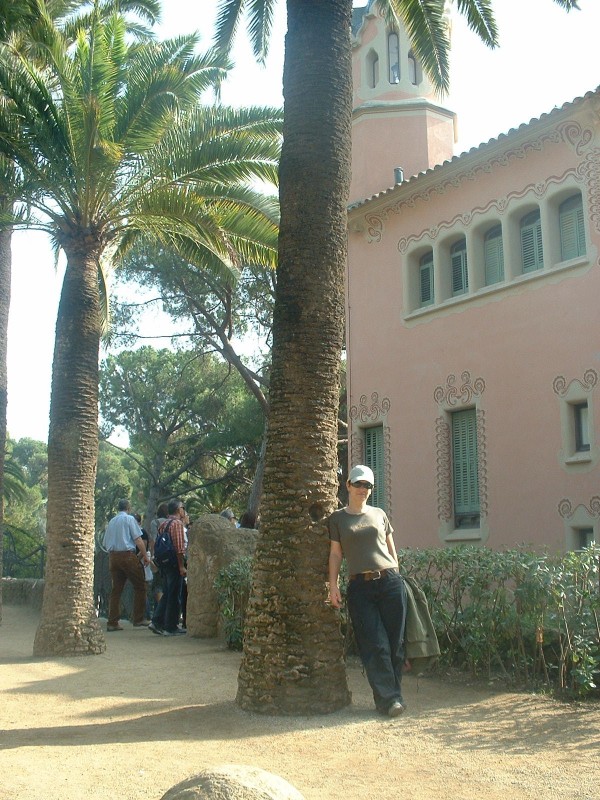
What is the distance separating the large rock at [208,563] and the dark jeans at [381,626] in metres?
5.27

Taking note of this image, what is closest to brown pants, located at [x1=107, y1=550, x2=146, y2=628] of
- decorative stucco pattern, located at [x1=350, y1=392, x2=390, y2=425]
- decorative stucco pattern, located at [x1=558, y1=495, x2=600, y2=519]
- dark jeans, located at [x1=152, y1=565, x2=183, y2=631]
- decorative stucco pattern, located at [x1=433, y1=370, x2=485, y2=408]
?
dark jeans, located at [x1=152, y1=565, x2=183, y2=631]

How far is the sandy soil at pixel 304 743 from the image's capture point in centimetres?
520

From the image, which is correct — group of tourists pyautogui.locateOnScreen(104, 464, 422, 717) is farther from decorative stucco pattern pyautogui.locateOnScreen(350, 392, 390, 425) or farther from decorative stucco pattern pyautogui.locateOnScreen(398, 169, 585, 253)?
decorative stucco pattern pyautogui.locateOnScreen(350, 392, 390, 425)

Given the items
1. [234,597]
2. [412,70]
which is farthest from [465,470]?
[412,70]

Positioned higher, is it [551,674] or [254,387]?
[254,387]

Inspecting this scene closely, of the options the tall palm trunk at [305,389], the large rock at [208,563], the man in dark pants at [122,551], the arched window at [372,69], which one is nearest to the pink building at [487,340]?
the arched window at [372,69]

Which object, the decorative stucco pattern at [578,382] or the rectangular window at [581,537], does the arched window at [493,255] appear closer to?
the decorative stucco pattern at [578,382]

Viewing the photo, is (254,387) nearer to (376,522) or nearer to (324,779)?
(376,522)

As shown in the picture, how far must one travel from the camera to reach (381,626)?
6930 millimetres

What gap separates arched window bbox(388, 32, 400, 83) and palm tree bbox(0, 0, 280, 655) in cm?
786

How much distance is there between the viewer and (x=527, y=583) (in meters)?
7.68

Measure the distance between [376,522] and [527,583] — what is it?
5.20 ft

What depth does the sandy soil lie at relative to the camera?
520 centimetres

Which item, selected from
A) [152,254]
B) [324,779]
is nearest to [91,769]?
[324,779]
